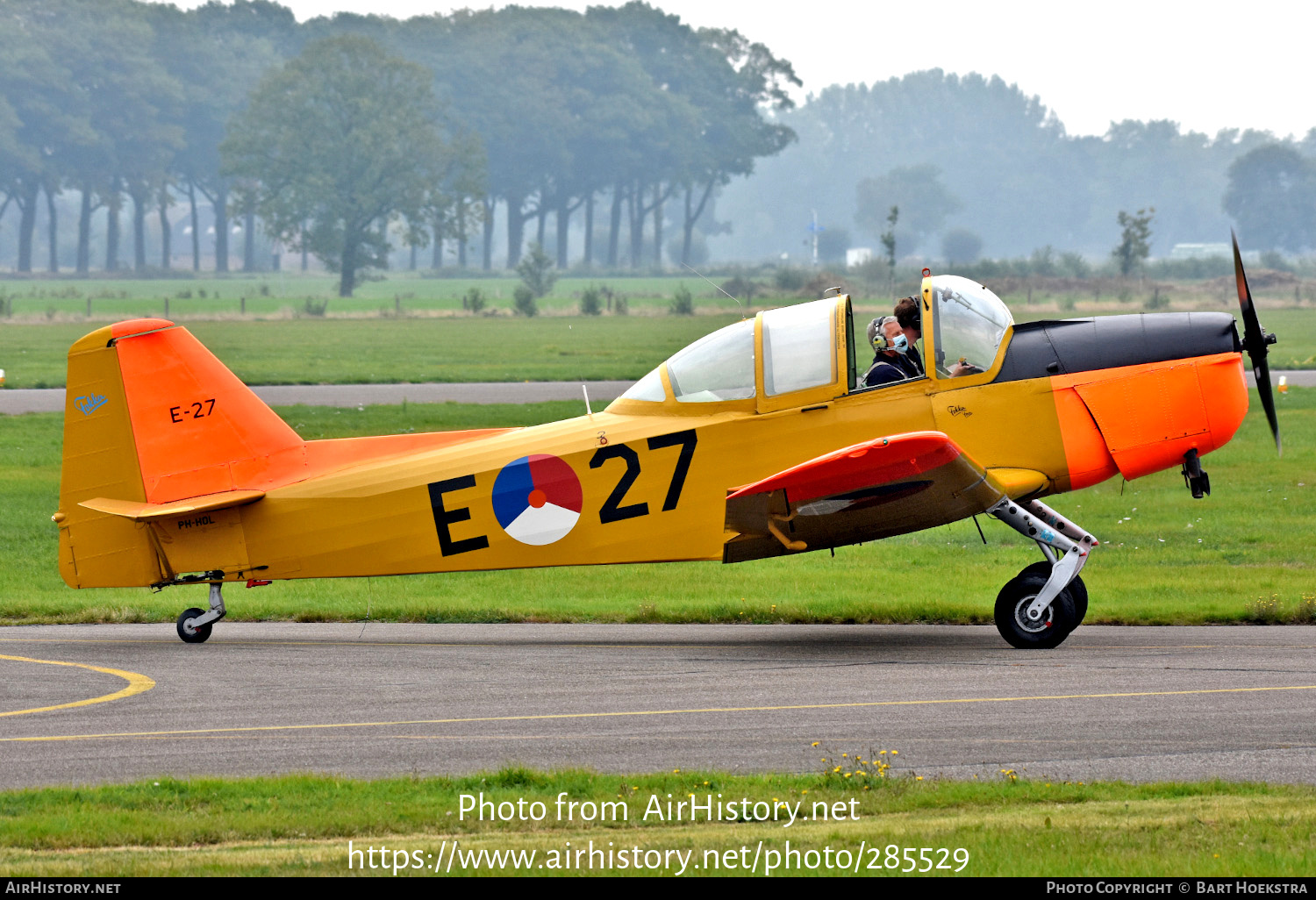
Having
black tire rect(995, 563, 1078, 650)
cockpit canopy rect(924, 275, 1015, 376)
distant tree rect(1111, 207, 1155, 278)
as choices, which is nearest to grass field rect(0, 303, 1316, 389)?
distant tree rect(1111, 207, 1155, 278)

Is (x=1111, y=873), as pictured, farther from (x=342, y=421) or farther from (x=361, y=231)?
(x=361, y=231)

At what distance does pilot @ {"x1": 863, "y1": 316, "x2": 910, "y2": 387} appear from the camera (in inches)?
464

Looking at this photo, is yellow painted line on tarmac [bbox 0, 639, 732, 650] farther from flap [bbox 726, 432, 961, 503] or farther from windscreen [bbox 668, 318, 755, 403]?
windscreen [bbox 668, 318, 755, 403]

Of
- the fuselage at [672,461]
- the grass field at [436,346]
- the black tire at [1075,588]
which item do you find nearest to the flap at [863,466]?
the fuselage at [672,461]

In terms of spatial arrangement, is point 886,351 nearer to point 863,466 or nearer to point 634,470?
point 863,466

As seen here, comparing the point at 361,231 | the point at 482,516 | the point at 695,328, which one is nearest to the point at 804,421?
the point at 482,516

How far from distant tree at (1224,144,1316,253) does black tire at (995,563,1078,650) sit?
6644 inches

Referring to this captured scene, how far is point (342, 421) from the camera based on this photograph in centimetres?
2891

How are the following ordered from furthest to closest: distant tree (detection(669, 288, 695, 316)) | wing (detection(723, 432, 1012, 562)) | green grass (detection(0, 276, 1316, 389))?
distant tree (detection(669, 288, 695, 316)), green grass (detection(0, 276, 1316, 389)), wing (detection(723, 432, 1012, 562))

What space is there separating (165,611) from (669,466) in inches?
240

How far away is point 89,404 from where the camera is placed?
12.9 meters

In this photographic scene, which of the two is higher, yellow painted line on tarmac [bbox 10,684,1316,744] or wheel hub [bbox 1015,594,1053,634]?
wheel hub [bbox 1015,594,1053,634]

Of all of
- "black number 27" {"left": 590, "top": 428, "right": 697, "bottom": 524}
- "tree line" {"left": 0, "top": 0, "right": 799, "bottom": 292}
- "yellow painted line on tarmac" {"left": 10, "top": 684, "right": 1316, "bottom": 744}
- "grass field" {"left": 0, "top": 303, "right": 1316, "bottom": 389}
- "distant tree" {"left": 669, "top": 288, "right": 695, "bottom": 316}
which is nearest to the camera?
"yellow painted line on tarmac" {"left": 10, "top": 684, "right": 1316, "bottom": 744}

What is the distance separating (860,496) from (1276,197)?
17350 centimetres
